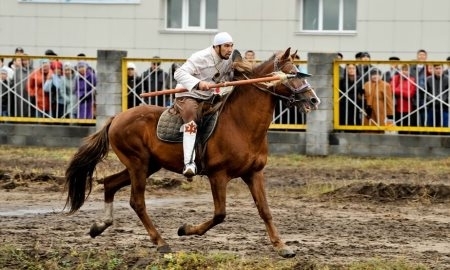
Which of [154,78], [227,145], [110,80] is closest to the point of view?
[227,145]

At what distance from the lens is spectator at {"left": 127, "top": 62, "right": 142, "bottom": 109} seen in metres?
24.5

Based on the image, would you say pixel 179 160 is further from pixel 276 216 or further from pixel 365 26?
pixel 365 26

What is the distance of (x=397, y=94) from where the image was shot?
23.0 m

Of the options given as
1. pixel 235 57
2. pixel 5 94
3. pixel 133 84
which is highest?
pixel 235 57

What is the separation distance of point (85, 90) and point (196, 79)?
12.7m

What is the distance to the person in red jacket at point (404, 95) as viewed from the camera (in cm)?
2286

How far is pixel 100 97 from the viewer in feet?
81.0

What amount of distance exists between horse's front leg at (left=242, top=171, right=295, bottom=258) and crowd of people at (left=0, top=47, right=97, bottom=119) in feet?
42.4

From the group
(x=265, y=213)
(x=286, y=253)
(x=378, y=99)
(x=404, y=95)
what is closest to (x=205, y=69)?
(x=265, y=213)

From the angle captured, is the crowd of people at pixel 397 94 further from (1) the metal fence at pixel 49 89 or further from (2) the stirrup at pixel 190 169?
(2) the stirrup at pixel 190 169

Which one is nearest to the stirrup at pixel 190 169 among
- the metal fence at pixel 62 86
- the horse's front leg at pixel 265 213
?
the horse's front leg at pixel 265 213

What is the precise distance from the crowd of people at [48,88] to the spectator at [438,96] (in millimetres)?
6920

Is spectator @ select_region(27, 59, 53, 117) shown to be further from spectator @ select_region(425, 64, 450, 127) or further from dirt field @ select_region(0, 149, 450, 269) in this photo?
spectator @ select_region(425, 64, 450, 127)

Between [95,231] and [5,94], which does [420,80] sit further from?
[95,231]
